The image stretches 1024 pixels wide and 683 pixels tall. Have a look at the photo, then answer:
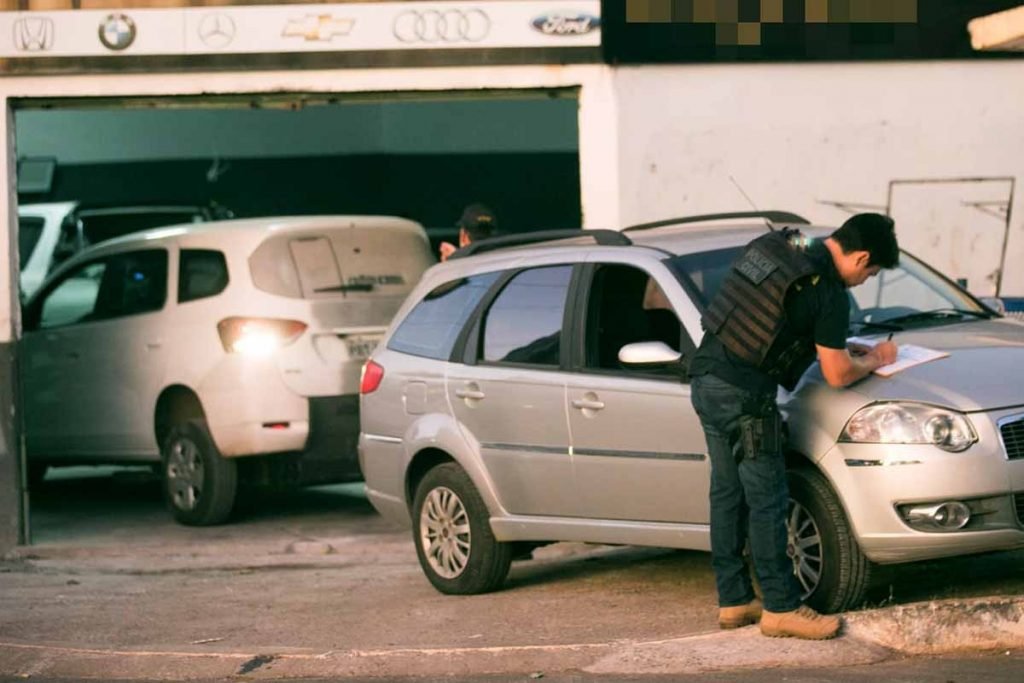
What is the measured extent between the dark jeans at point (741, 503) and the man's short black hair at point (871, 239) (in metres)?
0.65

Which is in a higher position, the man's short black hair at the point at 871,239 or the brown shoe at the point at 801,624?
the man's short black hair at the point at 871,239

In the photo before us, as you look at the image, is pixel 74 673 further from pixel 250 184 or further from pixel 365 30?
pixel 250 184

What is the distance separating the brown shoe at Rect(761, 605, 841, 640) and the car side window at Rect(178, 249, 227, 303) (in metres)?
6.13

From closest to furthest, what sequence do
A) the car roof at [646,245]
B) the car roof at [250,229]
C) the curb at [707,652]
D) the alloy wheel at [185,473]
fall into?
the curb at [707,652] < the car roof at [646,245] < the car roof at [250,229] < the alloy wheel at [185,473]

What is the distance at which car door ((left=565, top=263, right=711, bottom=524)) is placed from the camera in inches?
333

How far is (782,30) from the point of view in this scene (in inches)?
469

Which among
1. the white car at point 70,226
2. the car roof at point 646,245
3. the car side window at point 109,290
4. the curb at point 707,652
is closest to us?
the curb at point 707,652

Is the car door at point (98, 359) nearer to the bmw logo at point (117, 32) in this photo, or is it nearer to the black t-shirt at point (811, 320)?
the bmw logo at point (117, 32)

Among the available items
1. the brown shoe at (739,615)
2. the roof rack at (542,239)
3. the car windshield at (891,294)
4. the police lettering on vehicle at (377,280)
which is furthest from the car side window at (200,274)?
the brown shoe at (739,615)

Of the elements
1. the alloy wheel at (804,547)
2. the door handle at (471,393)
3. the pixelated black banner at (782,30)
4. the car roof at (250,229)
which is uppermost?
the pixelated black banner at (782,30)

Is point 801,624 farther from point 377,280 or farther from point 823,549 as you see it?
point 377,280

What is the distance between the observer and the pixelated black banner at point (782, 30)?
11.9 metres

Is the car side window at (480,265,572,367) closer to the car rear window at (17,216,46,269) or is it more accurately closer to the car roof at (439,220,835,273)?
the car roof at (439,220,835,273)

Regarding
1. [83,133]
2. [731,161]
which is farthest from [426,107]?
[731,161]
